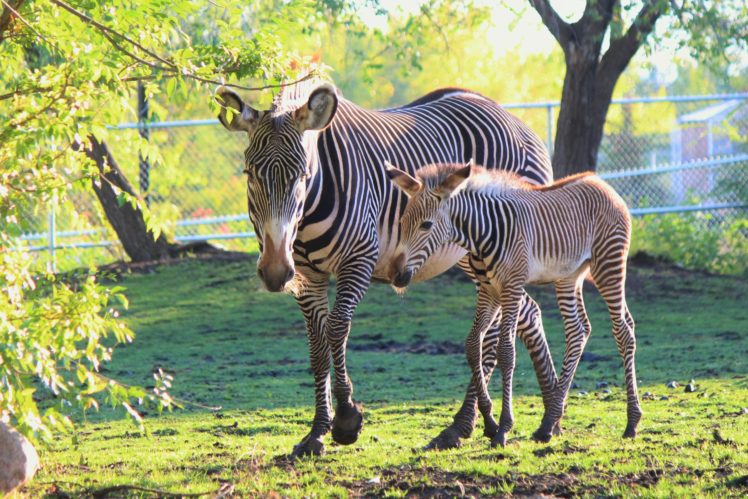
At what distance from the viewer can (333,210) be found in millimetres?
6801

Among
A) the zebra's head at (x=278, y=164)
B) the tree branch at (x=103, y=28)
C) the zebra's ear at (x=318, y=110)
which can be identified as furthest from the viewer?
the zebra's ear at (x=318, y=110)

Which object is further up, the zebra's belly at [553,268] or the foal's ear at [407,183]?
the foal's ear at [407,183]

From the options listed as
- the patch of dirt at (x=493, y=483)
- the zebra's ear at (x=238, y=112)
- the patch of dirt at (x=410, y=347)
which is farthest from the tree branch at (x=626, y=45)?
the patch of dirt at (x=493, y=483)

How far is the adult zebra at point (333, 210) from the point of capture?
6184mm

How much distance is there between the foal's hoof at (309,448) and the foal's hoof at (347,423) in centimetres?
14

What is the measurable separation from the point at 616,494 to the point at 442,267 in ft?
8.28

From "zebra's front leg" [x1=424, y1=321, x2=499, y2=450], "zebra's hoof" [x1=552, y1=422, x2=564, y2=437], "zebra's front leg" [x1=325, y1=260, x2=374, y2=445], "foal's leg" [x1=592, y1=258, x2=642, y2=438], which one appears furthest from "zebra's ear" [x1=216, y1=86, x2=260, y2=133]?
"zebra's hoof" [x1=552, y1=422, x2=564, y2=437]

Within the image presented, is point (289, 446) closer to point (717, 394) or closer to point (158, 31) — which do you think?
point (158, 31)

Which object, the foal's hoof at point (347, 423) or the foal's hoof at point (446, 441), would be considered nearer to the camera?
the foal's hoof at point (347, 423)

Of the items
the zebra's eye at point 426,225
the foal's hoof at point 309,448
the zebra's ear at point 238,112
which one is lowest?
the foal's hoof at point 309,448

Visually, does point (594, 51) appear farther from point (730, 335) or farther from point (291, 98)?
point (291, 98)

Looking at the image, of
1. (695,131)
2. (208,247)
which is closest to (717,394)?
(208,247)

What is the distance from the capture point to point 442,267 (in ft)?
24.7

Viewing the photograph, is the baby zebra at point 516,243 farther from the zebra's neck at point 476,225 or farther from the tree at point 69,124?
the tree at point 69,124
